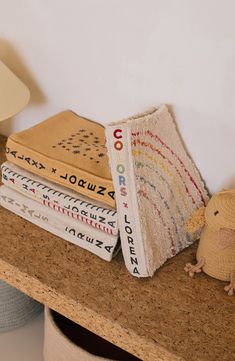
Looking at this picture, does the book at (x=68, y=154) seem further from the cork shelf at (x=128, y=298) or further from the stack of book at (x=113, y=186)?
the cork shelf at (x=128, y=298)

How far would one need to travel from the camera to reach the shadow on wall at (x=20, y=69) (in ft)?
4.09

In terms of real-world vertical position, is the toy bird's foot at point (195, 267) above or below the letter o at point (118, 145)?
below

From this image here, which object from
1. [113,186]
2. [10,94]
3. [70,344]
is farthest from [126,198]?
[10,94]

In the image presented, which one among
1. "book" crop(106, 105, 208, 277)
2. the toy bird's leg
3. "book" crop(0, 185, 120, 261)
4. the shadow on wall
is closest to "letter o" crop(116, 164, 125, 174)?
"book" crop(106, 105, 208, 277)

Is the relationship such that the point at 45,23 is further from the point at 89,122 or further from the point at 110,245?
the point at 110,245

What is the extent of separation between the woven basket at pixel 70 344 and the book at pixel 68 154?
0.26m

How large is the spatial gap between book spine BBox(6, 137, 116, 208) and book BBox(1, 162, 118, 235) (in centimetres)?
1

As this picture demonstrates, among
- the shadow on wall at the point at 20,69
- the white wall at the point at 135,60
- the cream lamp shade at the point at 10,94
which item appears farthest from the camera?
the shadow on wall at the point at 20,69

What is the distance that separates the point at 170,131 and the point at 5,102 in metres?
0.36

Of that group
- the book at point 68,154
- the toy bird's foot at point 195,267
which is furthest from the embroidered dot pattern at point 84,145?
the toy bird's foot at point 195,267

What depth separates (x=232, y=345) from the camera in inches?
32.4

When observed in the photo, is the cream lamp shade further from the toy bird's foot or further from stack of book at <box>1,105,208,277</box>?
the toy bird's foot

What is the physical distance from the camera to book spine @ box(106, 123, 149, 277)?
0.86m

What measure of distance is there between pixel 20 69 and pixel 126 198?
1.72 feet
